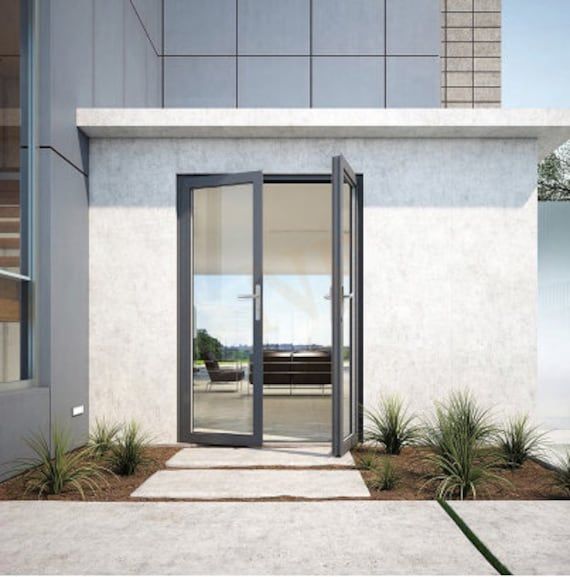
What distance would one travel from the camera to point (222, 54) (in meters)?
11.3

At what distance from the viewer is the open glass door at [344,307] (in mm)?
6273

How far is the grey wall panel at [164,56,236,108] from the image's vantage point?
11172 millimetres

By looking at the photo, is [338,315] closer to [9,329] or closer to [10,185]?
[9,329]

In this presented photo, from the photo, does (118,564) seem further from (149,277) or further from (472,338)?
(472,338)

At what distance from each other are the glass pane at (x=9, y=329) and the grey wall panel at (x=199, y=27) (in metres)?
6.55

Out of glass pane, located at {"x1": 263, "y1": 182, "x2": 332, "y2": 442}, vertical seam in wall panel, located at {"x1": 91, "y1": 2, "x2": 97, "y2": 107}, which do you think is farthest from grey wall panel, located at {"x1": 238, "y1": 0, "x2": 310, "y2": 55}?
vertical seam in wall panel, located at {"x1": 91, "y1": 2, "x2": 97, "y2": 107}

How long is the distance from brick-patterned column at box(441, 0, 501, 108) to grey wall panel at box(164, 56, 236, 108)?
5.63m

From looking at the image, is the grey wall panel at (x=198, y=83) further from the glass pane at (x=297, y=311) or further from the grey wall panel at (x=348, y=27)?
the glass pane at (x=297, y=311)

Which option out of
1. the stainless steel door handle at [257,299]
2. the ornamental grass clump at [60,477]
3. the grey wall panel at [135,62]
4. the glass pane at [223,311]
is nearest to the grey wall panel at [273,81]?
the grey wall panel at [135,62]

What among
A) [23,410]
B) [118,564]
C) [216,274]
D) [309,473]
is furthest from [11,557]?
[216,274]

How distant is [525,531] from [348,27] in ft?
29.4

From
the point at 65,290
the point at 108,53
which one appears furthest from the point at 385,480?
the point at 108,53

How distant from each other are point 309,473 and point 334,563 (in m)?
2.23

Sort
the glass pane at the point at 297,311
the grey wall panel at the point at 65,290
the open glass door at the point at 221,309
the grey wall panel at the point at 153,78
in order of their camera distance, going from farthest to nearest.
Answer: the grey wall panel at the point at 153,78, the glass pane at the point at 297,311, the open glass door at the point at 221,309, the grey wall panel at the point at 65,290
